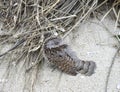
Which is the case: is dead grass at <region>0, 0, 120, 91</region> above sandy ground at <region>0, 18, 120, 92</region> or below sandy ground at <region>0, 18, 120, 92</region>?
above

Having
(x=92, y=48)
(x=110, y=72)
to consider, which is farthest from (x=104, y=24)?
(x=110, y=72)

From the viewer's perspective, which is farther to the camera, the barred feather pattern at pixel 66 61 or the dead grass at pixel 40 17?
the dead grass at pixel 40 17

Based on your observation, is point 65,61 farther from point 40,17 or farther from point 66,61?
point 40,17

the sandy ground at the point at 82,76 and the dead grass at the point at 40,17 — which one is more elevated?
the dead grass at the point at 40,17

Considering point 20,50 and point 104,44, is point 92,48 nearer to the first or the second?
point 104,44
